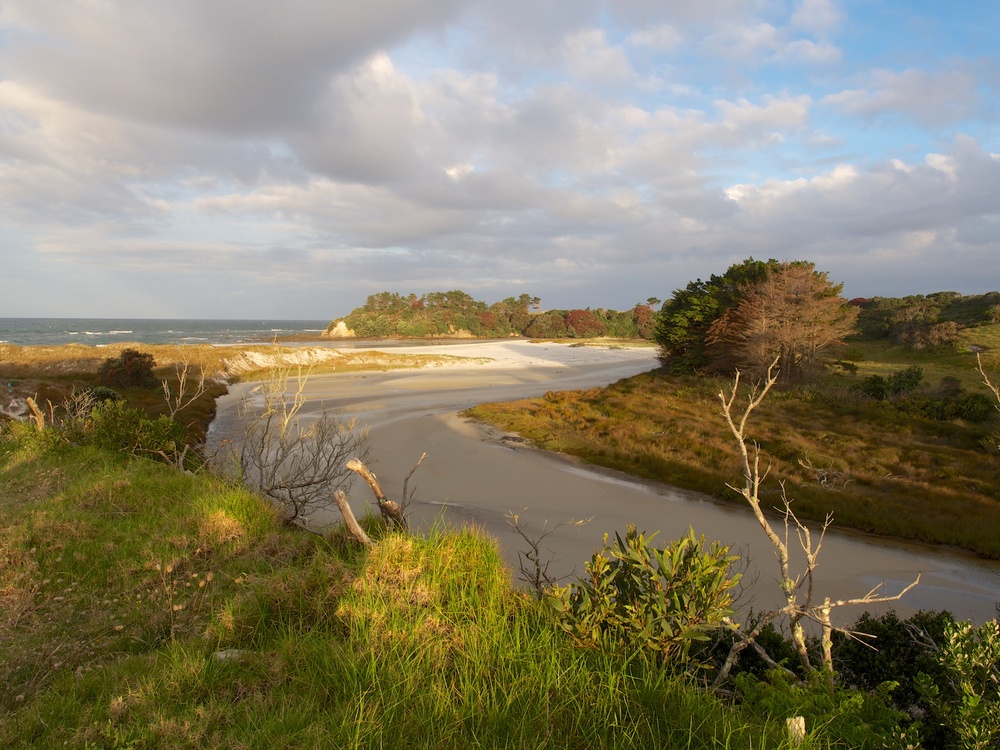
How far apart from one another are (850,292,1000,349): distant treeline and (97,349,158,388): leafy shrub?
143 ft

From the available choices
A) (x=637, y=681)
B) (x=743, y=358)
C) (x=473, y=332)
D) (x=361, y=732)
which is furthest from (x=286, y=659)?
(x=473, y=332)

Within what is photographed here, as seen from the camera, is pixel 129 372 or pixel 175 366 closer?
pixel 129 372

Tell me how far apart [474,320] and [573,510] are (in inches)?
3729

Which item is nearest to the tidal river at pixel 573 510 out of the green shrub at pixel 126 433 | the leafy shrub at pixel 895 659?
the leafy shrub at pixel 895 659

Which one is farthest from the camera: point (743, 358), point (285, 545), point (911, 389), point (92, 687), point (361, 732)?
point (743, 358)

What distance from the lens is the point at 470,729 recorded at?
9.14 ft

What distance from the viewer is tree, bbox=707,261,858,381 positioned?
25.6 m

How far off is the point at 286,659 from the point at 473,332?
10123cm

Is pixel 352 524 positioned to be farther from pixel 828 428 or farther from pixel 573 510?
pixel 828 428

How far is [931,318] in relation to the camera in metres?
39.0

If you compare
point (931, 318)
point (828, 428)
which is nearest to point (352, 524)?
point (828, 428)

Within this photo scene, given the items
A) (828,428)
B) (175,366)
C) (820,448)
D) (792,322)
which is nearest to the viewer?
(820,448)

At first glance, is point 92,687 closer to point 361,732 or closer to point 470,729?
point 361,732

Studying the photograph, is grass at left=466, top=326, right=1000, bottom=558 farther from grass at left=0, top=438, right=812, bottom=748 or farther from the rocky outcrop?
the rocky outcrop
